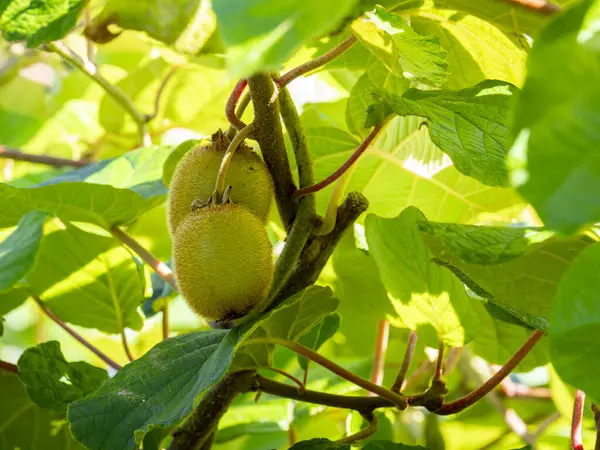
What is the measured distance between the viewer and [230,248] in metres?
0.67

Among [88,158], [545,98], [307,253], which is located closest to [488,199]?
[307,253]

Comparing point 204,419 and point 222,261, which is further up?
point 222,261

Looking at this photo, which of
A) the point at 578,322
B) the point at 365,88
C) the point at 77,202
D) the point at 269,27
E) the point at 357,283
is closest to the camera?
the point at 269,27

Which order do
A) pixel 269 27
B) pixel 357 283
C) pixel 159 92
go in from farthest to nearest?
1. pixel 159 92
2. pixel 357 283
3. pixel 269 27

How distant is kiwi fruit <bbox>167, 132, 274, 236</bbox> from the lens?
713 millimetres

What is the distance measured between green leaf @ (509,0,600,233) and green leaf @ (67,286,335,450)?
351 mm

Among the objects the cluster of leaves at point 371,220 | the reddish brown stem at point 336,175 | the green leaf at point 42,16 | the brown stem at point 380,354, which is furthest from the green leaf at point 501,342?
the green leaf at point 42,16

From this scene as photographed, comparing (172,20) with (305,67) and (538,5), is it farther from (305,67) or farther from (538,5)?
(538,5)

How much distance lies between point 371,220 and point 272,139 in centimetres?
17

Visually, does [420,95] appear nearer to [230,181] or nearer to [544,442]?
[230,181]

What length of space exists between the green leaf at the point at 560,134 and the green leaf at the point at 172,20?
1.44ft

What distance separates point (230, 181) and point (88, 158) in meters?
1.01

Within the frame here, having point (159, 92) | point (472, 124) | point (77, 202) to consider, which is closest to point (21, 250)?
point (77, 202)

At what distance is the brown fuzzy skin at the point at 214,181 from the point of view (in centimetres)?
71
